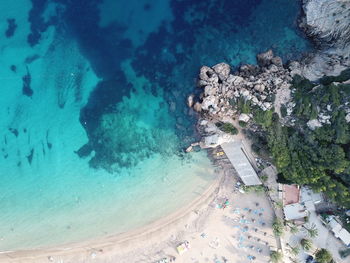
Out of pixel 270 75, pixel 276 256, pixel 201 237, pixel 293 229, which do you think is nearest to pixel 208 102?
pixel 270 75

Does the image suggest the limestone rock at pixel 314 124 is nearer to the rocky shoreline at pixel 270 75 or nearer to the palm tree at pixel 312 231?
the rocky shoreline at pixel 270 75

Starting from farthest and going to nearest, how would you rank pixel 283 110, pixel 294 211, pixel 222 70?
pixel 222 70, pixel 294 211, pixel 283 110

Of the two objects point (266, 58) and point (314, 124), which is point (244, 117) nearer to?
point (314, 124)

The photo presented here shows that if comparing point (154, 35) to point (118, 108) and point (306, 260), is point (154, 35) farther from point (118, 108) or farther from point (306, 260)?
point (306, 260)

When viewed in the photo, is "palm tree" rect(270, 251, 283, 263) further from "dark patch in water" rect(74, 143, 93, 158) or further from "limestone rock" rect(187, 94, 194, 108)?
"dark patch in water" rect(74, 143, 93, 158)

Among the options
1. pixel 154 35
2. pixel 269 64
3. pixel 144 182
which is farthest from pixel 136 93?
pixel 269 64
